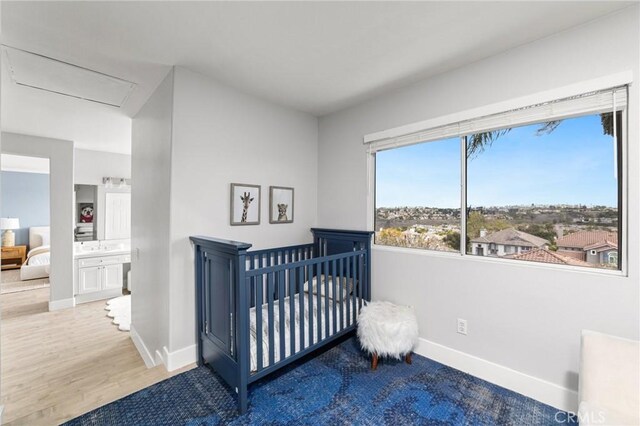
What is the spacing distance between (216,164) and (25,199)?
707 cm

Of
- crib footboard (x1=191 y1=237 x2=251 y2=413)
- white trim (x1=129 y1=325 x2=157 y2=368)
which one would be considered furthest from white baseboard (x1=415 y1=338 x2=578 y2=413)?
white trim (x1=129 y1=325 x2=157 y2=368)

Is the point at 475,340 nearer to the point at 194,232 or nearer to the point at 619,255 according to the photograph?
the point at 619,255

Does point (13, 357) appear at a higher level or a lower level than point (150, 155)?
lower

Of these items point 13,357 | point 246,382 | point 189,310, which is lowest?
point 13,357

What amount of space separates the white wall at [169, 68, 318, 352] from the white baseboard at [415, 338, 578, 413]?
1772 mm

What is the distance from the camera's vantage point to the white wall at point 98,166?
4.59 metres

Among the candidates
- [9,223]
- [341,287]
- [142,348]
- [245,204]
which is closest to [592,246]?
[341,287]

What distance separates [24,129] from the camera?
351cm

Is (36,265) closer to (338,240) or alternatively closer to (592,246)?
(338,240)

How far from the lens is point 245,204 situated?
272cm

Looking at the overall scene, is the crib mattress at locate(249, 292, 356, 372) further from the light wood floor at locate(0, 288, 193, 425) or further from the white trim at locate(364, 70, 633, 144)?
the white trim at locate(364, 70, 633, 144)

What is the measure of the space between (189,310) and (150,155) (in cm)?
152

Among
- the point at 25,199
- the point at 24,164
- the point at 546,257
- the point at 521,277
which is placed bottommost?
the point at 521,277

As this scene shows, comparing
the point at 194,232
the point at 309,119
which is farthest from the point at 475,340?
the point at 309,119
